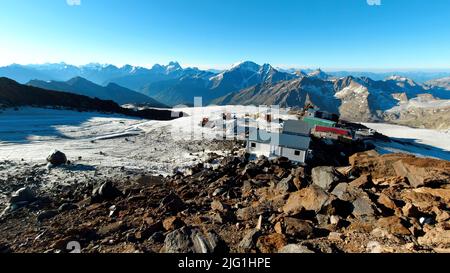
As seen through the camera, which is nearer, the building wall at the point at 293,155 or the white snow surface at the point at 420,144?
the building wall at the point at 293,155

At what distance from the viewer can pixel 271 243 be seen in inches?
368

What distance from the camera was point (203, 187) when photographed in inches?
781

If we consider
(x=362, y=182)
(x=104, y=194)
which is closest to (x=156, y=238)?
(x=104, y=194)

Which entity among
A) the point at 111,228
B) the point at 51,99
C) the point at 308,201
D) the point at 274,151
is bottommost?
the point at 111,228

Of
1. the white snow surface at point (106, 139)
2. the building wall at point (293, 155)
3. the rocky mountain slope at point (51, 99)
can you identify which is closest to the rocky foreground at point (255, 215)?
the white snow surface at point (106, 139)

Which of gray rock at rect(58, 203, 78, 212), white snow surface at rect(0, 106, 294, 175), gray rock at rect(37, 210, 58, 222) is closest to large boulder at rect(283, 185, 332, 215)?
gray rock at rect(58, 203, 78, 212)

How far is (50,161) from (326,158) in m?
32.6

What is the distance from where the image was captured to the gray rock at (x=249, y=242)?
9484 mm

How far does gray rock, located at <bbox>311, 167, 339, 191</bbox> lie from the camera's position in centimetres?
1502

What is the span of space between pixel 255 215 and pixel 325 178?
5.28 m

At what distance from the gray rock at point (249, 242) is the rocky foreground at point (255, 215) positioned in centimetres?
4

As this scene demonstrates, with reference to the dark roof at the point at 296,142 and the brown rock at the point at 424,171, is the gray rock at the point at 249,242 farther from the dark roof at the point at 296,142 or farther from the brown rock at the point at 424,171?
the dark roof at the point at 296,142

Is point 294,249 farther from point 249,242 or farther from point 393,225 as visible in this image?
point 393,225
